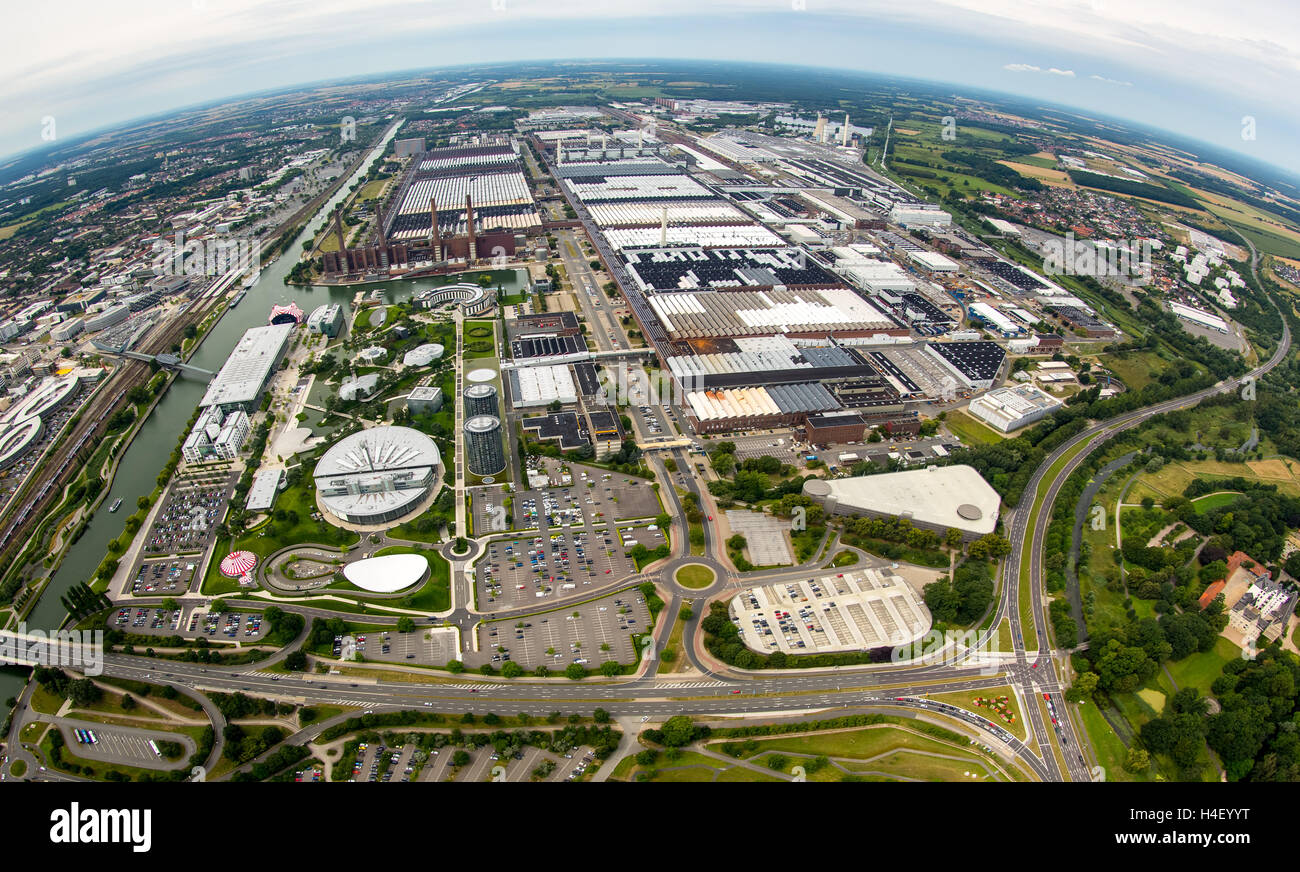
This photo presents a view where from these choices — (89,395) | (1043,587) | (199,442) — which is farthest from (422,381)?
(1043,587)

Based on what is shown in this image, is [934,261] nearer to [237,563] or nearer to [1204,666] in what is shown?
[1204,666]

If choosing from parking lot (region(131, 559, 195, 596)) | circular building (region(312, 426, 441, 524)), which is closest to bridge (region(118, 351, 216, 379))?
circular building (region(312, 426, 441, 524))

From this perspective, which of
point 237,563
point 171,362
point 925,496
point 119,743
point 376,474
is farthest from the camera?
point 171,362

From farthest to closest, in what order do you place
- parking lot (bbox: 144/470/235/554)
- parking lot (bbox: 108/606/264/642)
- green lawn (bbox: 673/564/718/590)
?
parking lot (bbox: 144/470/235/554)
green lawn (bbox: 673/564/718/590)
parking lot (bbox: 108/606/264/642)

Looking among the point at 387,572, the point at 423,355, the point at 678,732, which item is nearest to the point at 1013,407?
the point at 678,732

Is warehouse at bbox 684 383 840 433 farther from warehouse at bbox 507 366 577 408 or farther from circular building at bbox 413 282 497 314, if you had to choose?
circular building at bbox 413 282 497 314

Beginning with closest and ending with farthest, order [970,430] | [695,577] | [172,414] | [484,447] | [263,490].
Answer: [695,577]
[263,490]
[484,447]
[970,430]
[172,414]
